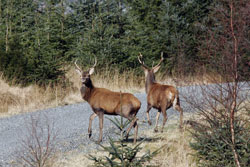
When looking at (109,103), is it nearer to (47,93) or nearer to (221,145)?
(221,145)

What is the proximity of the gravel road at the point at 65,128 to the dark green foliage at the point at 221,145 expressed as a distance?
0.93 m

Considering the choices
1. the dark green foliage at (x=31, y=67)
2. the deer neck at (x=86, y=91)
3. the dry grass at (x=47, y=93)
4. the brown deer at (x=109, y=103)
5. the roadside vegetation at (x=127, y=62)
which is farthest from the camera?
the dark green foliage at (x=31, y=67)

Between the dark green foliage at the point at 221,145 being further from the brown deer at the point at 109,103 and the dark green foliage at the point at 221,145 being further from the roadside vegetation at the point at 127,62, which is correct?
the brown deer at the point at 109,103

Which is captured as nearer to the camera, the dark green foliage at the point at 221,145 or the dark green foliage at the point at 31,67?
the dark green foliage at the point at 221,145

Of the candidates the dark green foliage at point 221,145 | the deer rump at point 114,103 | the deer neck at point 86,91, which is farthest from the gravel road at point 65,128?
the dark green foliage at point 221,145

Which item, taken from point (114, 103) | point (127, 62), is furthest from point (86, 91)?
point (127, 62)

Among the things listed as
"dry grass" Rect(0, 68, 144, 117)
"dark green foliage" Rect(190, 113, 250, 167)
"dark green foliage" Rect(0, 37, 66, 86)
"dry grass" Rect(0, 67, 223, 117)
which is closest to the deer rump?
"dark green foliage" Rect(190, 113, 250, 167)

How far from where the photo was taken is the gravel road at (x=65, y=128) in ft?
25.4

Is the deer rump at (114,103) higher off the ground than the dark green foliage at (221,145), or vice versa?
the deer rump at (114,103)

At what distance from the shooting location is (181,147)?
680 cm

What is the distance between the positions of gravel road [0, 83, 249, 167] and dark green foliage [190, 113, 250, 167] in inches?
36.6

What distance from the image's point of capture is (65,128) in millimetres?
9750

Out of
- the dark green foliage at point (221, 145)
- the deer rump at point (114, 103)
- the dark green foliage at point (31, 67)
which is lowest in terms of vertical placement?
the dark green foliage at point (221, 145)

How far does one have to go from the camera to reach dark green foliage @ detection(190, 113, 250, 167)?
5629mm
